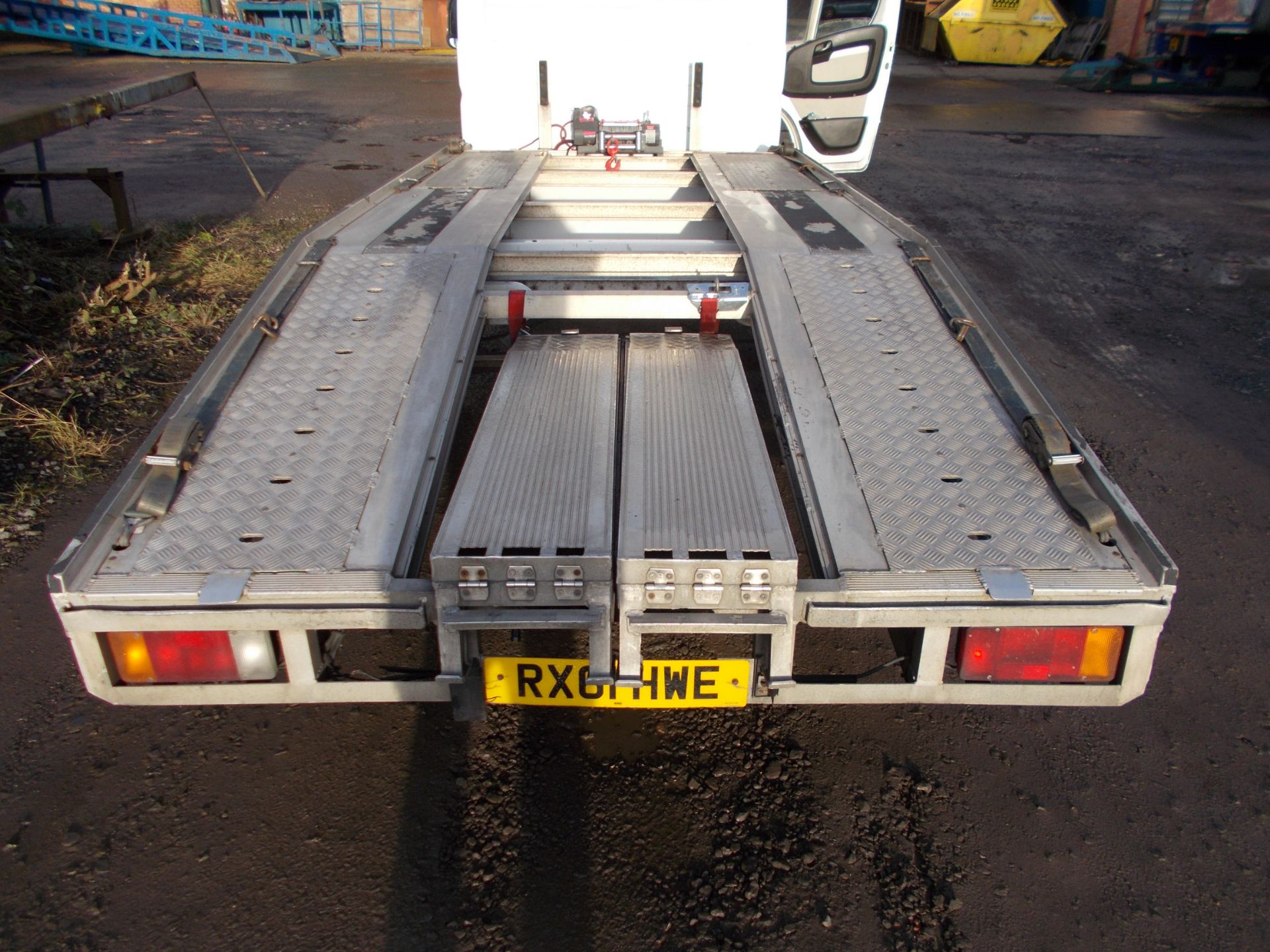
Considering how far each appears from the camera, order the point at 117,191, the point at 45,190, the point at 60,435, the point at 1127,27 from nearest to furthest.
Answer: the point at 60,435, the point at 117,191, the point at 45,190, the point at 1127,27

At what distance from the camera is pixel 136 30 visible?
22.8m

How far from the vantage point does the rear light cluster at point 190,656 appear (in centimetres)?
215

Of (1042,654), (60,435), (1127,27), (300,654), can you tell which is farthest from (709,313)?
(1127,27)

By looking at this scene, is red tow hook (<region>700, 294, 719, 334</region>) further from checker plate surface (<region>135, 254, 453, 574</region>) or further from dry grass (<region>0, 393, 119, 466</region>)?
dry grass (<region>0, 393, 119, 466</region>)

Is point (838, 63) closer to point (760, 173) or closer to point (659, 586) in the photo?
point (760, 173)

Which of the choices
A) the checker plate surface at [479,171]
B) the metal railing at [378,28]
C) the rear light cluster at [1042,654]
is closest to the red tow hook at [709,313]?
the rear light cluster at [1042,654]

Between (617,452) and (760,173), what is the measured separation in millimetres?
3251

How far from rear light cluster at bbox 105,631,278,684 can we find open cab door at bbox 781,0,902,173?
6.28m

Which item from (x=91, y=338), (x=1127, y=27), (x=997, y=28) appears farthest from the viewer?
(x=997, y=28)

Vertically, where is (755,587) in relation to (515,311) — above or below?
below

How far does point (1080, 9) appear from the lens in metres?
27.5

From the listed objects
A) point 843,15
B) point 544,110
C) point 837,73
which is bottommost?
point 544,110

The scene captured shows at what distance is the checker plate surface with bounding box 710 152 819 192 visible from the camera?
501 centimetres

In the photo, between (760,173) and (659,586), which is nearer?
(659,586)
